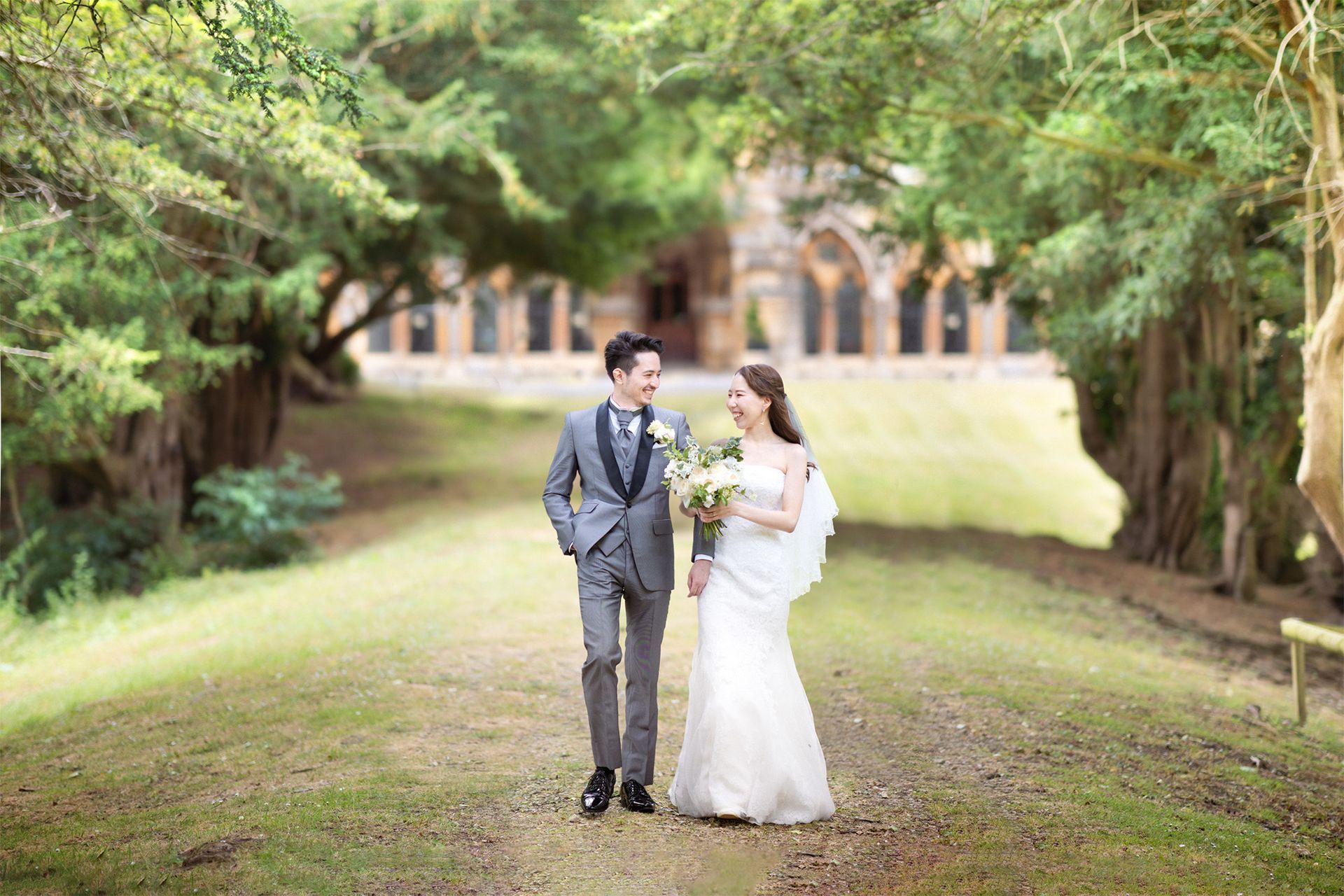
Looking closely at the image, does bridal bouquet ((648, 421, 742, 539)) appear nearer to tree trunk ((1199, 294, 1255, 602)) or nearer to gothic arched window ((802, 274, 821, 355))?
tree trunk ((1199, 294, 1255, 602))

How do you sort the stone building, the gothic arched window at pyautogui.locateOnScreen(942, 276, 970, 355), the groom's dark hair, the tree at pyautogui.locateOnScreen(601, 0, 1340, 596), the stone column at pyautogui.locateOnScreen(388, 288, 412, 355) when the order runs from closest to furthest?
the groom's dark hair → the tree at pyautogui.locateOnScreen(601, 0, 1340, 596) → the stone building → the stone column at pyautogui.locateOnScreen(388, 288, 412, 355) → the gothic arched window at pyautogui.locateOnScreen(942, 276, 970, 355)

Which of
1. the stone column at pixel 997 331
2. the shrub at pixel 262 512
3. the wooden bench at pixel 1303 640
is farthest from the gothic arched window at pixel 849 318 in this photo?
the wooden bench at pixel 1303 640

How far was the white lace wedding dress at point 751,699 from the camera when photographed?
5832 mm

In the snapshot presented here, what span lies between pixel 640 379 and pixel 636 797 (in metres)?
1.97

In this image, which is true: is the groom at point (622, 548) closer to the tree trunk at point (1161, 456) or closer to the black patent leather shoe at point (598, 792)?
the black patent leather shoe at point (598, 792)

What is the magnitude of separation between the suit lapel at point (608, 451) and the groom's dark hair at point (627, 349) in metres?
0.20

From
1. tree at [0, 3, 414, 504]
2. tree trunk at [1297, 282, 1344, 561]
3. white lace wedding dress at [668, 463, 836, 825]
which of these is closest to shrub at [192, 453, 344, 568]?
tree at [0, 3, 414, 504]

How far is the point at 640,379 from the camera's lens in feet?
19.5

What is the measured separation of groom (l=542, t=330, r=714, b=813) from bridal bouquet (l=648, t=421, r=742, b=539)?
138mm

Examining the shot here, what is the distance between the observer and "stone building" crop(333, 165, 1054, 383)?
41.3m

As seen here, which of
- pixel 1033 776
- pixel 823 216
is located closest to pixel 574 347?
pixel 823 216

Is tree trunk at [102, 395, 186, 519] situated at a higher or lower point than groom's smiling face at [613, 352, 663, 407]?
lower

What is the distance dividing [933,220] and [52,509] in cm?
1278

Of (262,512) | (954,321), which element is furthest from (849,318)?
(262,512)
